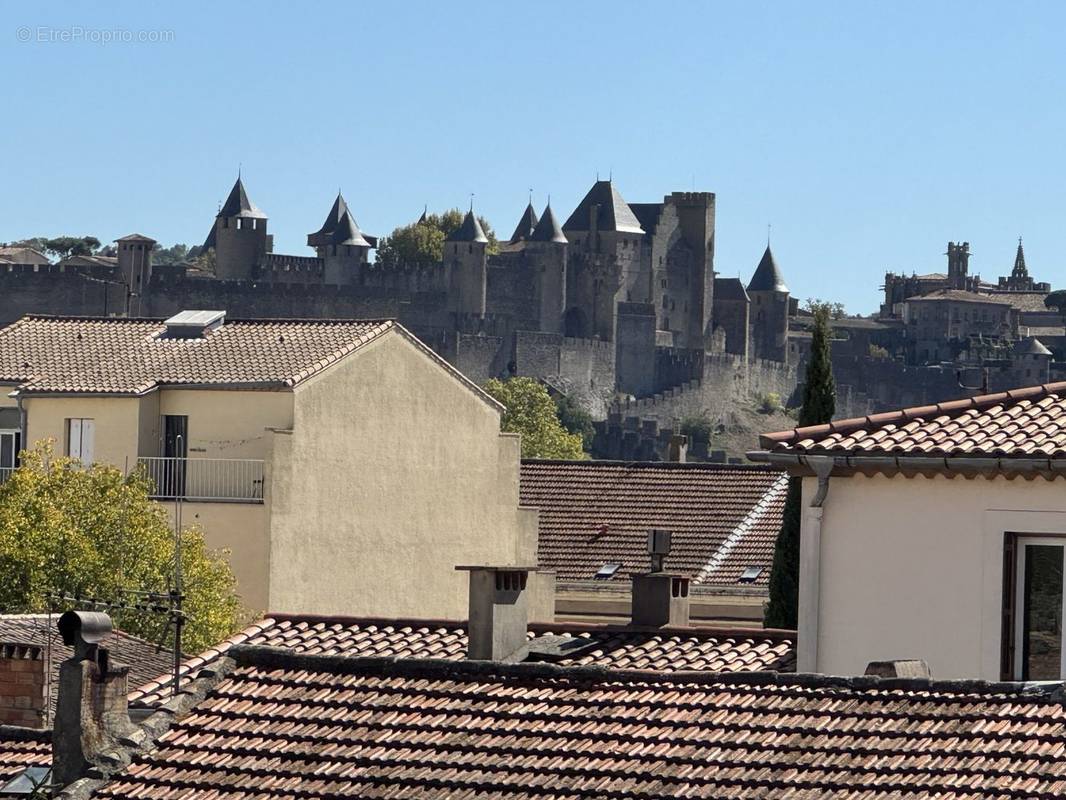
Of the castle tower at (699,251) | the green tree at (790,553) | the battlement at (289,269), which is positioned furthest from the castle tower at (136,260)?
the green tree at (790,553)

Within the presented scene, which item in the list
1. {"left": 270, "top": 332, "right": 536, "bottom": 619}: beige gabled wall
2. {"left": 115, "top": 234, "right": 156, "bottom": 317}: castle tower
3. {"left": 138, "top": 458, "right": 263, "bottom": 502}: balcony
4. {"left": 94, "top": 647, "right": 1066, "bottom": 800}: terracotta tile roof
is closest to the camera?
{"left": 94, "top": 647, "right": 1066, "bottom": 800}: terracotta tile roof

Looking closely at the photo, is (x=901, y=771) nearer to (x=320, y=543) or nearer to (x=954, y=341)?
(x=320, y=543)

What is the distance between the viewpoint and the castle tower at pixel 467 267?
113 meters

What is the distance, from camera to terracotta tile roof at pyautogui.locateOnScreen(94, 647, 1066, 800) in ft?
33.7

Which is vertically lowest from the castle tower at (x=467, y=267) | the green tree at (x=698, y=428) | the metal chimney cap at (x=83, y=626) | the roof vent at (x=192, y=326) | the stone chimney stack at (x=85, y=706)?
the stone chimney stack at (x=85, y=706)

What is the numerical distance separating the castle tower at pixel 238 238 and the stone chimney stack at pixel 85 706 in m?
101

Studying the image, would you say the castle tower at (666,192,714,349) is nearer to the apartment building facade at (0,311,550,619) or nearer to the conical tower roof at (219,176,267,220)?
the conical tower roof at (219,176,267,220)

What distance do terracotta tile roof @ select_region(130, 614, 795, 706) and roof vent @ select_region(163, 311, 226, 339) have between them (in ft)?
73.5

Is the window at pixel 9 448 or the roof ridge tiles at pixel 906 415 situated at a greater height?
the roof ridge tiles at pixel 906 415

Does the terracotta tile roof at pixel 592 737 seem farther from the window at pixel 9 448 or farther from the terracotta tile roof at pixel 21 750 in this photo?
the window at pixel 9 448

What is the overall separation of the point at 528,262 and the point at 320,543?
283 feet

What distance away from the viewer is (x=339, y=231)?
381ft

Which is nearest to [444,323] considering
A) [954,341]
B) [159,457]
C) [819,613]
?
[954,341]

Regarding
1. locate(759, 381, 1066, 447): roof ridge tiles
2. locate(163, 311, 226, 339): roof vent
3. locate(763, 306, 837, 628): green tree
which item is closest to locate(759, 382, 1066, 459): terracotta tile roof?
locate(759, 381, 1066, 447): roof ridge tiles
